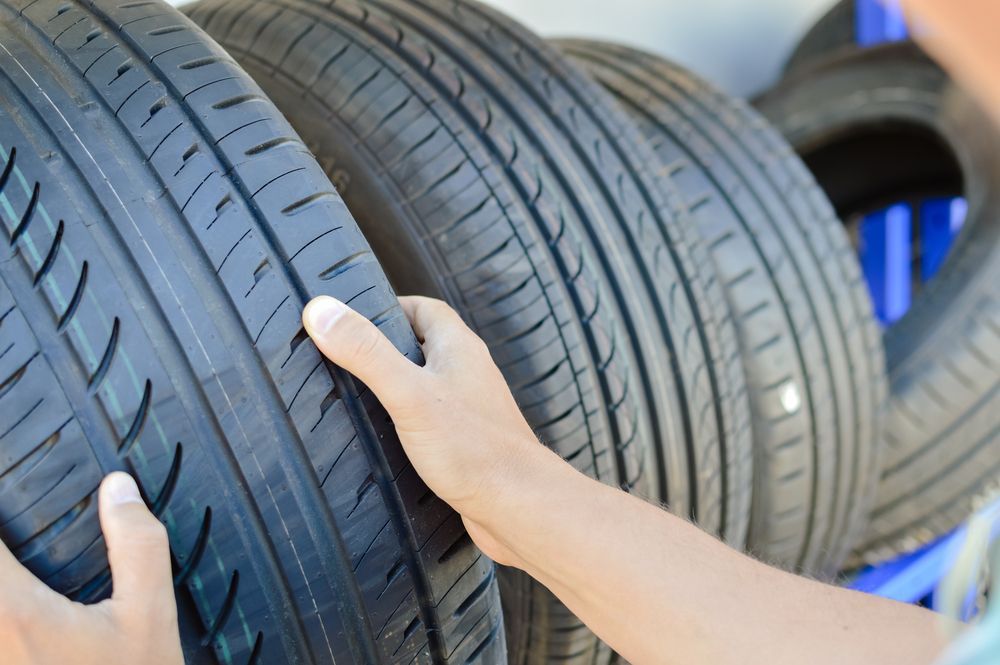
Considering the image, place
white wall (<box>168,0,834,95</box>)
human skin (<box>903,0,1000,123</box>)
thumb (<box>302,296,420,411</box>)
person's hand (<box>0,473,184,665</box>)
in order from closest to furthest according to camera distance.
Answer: human skin (<box>903,0,1000,123</box>) < person's hand (<box>0,473,184,665</box>) < thumb (<box>302,296,420,411</box>) < white wall (<box>168,0,834,95</box>)

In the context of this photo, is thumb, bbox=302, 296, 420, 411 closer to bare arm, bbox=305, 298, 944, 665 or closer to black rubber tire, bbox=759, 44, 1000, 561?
bare arm, bbox=305, 298, 944, 665

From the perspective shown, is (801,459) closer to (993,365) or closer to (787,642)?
(993,365)

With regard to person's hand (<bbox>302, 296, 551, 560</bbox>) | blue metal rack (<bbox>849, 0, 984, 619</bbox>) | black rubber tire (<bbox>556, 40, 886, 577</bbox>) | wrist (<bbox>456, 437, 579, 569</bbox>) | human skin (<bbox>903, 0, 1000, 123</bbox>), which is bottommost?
blue metal rack (<bbox>849, 0, 984, 619</bbox>)

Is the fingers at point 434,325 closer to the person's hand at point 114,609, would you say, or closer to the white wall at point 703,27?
the person's hand at point 114,609

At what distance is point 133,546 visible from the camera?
72 centimetres

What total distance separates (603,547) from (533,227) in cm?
53

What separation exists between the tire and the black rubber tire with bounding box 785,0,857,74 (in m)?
2.38

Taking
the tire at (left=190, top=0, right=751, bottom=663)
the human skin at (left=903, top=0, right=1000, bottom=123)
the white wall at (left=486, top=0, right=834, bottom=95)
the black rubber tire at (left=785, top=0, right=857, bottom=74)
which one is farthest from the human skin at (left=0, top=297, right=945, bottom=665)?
the black rubber tire at (left=785, top=0, right=857, bottom=74)

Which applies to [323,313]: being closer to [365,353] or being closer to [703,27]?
[365,353]

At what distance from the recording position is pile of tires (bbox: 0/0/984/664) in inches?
29.6

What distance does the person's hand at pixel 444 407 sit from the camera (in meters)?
0.77

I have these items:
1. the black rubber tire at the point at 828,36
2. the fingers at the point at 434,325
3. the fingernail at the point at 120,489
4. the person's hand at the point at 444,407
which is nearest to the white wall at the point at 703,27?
the black rubber tire at the point at 828,36

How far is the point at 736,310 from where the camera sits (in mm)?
1629

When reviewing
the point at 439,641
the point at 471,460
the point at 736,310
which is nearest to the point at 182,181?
the point at 471,460
